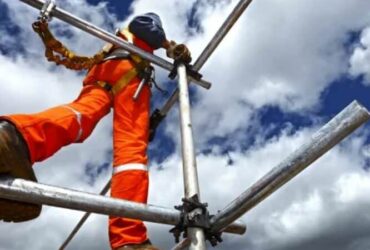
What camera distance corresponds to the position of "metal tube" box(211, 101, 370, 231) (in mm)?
2107

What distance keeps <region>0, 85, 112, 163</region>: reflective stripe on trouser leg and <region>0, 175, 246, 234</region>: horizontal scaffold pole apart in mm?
721

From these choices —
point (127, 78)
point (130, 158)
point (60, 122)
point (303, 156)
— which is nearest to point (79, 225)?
point (130, 158)

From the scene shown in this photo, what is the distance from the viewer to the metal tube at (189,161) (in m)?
2.79

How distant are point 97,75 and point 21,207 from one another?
7.93ft

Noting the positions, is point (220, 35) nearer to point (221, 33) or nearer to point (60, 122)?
point (221, 33)

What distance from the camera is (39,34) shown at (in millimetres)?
4418

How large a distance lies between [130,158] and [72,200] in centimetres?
171

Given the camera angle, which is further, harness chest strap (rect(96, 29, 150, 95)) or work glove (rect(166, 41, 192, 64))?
harness chest strap (rect(96, 29, 150, 95))

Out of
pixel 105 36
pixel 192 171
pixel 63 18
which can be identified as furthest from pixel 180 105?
pixel 63 18

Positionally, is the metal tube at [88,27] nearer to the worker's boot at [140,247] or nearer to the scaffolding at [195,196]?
the scaffolding at [195,196]

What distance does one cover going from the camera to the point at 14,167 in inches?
102

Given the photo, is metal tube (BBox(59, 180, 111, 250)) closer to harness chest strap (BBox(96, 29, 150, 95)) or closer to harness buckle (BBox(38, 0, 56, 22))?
harness chest strap (BBox(96, 29, 150, 95))

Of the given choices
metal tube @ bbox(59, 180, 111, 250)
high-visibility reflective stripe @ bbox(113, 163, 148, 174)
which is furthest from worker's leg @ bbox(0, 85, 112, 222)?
metal tube @ bbox(59, 180, 111, 250)

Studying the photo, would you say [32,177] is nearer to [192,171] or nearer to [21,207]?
[21,207]
